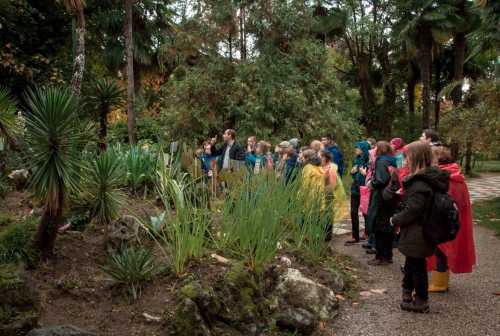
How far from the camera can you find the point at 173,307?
3785 millimetres

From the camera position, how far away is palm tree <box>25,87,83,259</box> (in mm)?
3885

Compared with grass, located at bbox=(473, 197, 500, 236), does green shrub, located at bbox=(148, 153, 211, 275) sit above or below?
above

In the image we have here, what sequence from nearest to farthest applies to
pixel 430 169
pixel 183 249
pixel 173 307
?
pixel 173 307 → pixel 183 249 → pixel 430 169

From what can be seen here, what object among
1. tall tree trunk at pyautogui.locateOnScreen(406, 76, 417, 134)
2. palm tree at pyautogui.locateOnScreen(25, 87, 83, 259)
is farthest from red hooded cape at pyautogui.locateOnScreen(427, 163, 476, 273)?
tall tree trunk at pyautogui.locateOnScreen(406, 76, 417, 134)

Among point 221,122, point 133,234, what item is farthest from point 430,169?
point 221,122

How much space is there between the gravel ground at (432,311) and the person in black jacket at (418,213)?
23 centimetres

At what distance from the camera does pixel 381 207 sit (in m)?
6.48

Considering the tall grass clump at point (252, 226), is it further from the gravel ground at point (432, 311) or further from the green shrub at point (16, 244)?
the green shrub at point (16, 244)

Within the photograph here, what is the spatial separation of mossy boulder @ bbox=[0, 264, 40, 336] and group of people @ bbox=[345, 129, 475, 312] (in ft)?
10.3

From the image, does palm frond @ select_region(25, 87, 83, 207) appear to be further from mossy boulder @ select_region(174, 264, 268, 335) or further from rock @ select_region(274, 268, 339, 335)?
rock @ select_region(274, 268, 339, 335)

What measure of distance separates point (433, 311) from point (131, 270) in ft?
9.54

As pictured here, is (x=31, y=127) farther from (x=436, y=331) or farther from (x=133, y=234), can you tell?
(x=436, y=331)

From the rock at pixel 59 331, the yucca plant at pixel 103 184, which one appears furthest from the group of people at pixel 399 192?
the rock at pixel 59 331

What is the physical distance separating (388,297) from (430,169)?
5.03 feet
